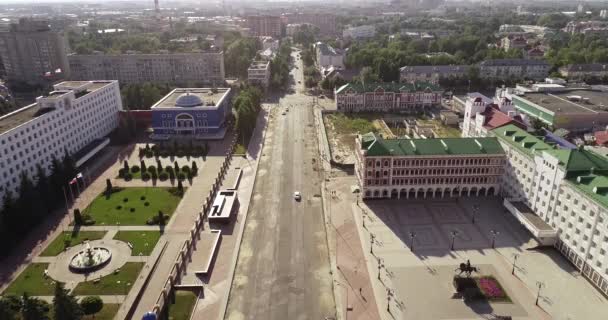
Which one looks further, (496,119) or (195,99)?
(195,99)

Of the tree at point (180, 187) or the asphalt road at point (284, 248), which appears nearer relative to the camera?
the asphalt road at point (284, 248)

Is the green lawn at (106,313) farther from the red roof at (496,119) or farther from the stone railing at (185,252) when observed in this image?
the red roof at (496,119)

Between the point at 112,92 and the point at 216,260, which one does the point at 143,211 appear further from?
the point at 112,92

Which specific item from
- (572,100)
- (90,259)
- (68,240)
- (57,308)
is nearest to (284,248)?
(90,259)

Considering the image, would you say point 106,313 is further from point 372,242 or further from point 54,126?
point 54,126

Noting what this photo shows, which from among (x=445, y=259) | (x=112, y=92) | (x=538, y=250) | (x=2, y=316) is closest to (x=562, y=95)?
(x=538, y=250)

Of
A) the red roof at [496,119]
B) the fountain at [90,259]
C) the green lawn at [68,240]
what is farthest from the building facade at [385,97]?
the fountain at [90,259]
